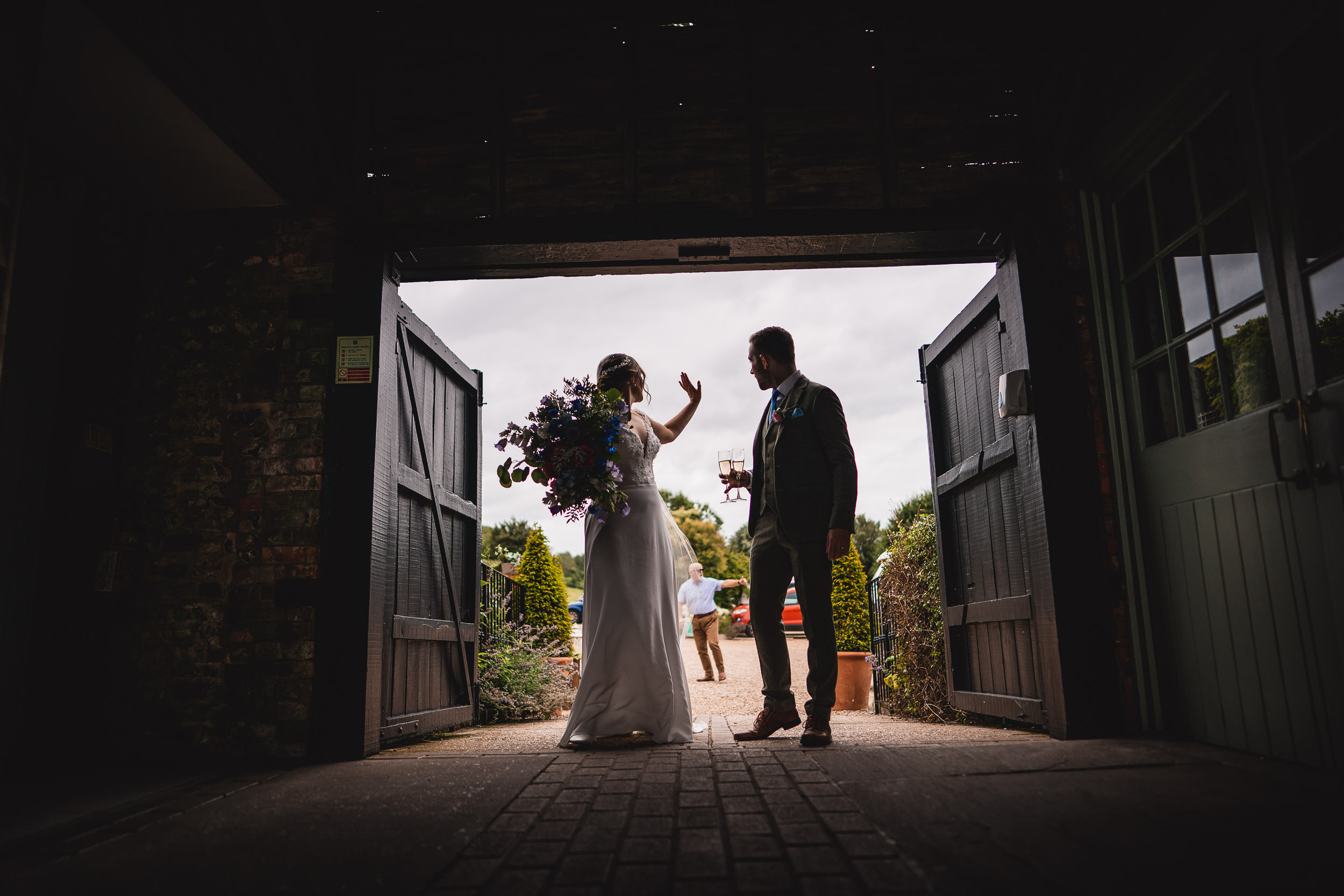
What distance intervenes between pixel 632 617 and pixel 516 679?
253cm

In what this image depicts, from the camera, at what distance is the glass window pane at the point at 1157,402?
373 centimetres

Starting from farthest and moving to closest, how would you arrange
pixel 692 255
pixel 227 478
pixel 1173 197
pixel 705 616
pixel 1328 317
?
pixel 705 616, pixel 692 255, pixel 227 478, pixel 1173 197, pixel 1328 317

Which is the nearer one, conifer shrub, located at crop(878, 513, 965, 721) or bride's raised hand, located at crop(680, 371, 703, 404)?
bride's raised hand, located at crop(680, 371, 703, 404)

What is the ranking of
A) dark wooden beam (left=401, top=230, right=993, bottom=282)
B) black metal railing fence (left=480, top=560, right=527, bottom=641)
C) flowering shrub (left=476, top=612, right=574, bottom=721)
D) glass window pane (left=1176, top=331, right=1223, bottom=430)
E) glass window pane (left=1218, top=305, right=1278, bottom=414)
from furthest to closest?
black metal railing fence (left=480, top=560, right=527, bottom=641) < flowering shrub (left=476, top=612, right=574, bottom=721) < dark wooden beam (left=401, top=230, right=993, bottom=282) < glass window pane (left=1176, top=331, right=1223, bottom=430) < glass window pane (left=1218, top=305, right=1278, bottom=414)

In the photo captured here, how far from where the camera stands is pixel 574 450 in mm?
4359

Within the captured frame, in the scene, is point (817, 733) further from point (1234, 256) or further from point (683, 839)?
point (1234, 256)

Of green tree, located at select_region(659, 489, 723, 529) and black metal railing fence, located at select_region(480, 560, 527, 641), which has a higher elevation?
green tree, located at select_region(659, 489, 723, 529)

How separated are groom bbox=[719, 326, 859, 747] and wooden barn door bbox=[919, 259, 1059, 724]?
99cm

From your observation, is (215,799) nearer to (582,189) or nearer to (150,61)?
(150,61)

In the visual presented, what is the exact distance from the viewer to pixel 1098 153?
4.08 m

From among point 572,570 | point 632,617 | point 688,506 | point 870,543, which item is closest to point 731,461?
point 632,617

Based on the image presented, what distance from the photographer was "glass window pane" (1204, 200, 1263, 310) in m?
3.14

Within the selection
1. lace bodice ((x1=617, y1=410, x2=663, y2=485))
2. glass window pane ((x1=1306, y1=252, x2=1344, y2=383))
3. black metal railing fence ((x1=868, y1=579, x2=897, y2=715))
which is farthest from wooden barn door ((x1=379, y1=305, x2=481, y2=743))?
glass window pane ((x1=1306, y1=252, x2=1344, y2=383))

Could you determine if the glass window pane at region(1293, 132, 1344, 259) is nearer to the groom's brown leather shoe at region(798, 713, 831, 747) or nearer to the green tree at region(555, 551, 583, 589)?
the groom's brown leather shoe at region(798, 713, 831, 747)
